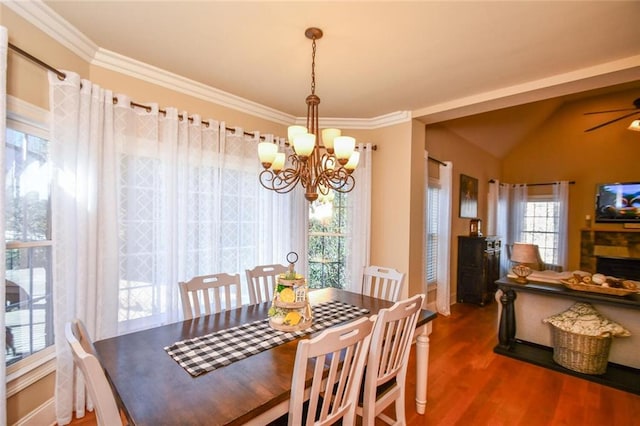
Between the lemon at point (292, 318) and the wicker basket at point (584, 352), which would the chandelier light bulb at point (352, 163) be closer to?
the lemon at point (292, 318)

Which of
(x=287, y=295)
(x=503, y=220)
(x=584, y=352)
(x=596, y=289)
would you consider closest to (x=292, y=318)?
(x=287, y=295)

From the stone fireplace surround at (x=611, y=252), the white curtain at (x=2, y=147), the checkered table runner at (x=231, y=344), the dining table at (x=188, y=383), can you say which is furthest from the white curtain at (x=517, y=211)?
the white curtain at (x=2, y=147)

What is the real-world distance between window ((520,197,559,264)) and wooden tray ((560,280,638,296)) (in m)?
3.73

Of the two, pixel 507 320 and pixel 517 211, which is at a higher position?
pixel 517 211

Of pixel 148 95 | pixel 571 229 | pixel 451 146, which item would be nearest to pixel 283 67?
pixel 148 95

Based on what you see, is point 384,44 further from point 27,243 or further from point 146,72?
point 27,243

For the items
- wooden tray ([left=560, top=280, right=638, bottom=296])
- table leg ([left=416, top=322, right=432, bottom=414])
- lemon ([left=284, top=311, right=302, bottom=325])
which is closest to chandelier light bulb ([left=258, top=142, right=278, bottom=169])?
lemon ([left=284, top=311, right=302, bottom=325])

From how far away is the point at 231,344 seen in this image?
1534mm

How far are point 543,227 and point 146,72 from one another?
731cm

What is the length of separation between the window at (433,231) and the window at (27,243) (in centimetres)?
412

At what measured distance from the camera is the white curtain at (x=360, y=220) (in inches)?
137

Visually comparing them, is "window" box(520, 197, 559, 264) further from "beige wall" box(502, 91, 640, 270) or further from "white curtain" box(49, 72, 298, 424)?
"white curtain" box(49, 72, 298, 424)

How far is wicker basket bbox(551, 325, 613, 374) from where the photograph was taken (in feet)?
8.58

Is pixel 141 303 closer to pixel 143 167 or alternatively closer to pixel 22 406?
pixel 22 406
